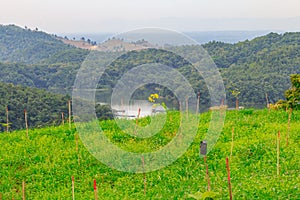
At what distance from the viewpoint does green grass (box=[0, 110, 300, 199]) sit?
593 cm

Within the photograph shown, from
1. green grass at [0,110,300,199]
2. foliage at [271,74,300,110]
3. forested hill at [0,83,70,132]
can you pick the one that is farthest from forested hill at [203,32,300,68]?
green grass at [0,110,300,199]

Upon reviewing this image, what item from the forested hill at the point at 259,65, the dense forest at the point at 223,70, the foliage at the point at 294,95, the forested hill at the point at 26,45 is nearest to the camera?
the foliage at the point at 294,95

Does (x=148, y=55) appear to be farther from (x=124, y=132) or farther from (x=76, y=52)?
(x=76, y=52)

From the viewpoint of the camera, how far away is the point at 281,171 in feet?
21.0

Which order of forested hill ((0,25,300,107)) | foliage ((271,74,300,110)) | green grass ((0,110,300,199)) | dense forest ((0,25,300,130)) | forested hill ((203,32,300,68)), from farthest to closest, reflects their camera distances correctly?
1. forested hill ((203,32,300,68))
2. forested hill ((0,25,300,107))
3. dense forest ((0,25,300,130))
4. foliage ((271,74,300,110))
5. green grass ((0,110,300,199))

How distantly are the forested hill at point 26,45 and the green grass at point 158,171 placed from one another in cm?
7663

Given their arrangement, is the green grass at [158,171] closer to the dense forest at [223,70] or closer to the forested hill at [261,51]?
the dense forest at [223,70]

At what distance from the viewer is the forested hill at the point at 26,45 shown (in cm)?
8644

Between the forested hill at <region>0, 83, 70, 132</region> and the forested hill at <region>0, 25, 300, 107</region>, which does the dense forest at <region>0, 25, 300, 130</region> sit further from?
the forested hill at <region>0, 83, 70, 132</region>

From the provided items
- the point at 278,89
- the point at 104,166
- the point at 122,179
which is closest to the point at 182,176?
the point at 122,179

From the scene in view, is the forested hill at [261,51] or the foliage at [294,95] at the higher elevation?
the forested hill at [261,51]

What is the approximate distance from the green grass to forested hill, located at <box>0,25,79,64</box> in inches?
3017

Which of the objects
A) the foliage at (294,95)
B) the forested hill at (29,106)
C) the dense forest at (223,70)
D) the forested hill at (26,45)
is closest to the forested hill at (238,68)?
the dense forest at (223,70)

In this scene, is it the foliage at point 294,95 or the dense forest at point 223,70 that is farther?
the dense forest at point 223,70
